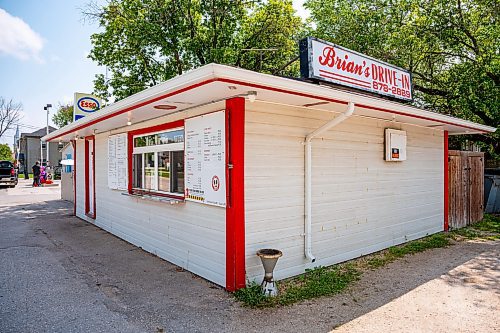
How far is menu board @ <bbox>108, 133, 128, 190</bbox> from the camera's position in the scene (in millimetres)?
6707

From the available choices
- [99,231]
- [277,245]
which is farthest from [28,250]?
[277,245]

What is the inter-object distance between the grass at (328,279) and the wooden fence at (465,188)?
117cm

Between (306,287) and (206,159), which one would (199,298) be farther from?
(206,159)

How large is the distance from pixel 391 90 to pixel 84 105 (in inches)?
385

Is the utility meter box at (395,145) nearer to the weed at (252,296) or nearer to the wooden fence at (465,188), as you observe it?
the wooden fence at (465,188)

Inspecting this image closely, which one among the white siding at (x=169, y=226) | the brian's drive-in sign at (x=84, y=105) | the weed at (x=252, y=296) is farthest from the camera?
the brian's drive-in sign at (x=84, y=105)

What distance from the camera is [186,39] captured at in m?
12.1

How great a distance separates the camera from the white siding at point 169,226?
4.23 m

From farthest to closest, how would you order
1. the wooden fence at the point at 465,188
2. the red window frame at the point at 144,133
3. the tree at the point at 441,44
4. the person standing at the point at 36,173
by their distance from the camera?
the person standing at the point at 36,173, the tree at the point at 441,44, the wooden fence at the point at 465,188, the red window frame at the point at 144,133

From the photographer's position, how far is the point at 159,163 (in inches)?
225

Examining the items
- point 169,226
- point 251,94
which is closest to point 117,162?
point 169,226

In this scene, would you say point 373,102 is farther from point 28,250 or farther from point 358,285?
point 28,250

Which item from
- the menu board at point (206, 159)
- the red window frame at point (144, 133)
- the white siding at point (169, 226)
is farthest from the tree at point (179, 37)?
the menu board at point (206, 159)

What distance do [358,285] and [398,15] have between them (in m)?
10.6
